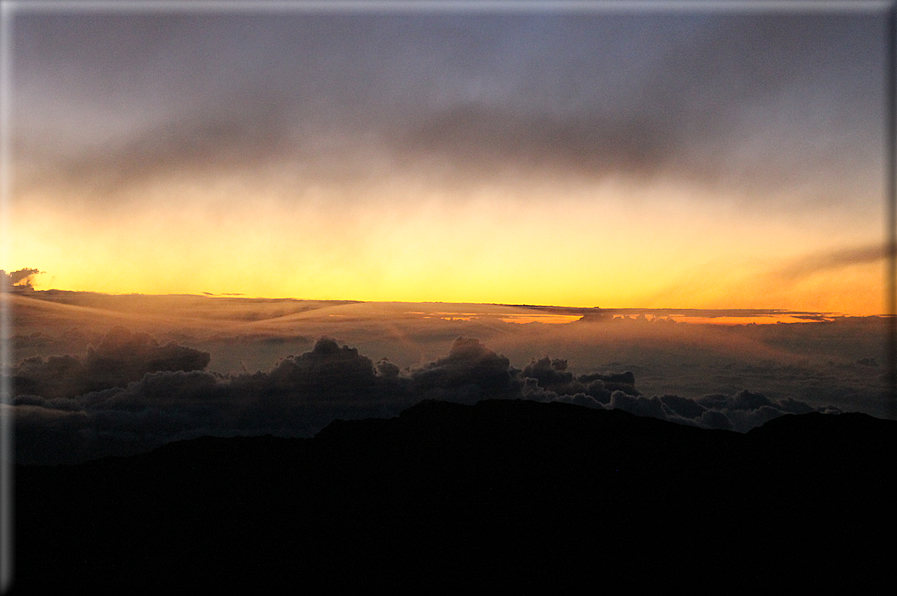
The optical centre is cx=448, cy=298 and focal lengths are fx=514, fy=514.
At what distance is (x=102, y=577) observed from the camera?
63.6 metres

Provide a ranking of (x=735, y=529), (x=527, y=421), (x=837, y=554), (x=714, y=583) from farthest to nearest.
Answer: (x=527, y=421)
(x=735, y=529)
(x=837, y=554)
(x=714, y=583)

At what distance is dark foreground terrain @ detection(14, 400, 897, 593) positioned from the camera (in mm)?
62719

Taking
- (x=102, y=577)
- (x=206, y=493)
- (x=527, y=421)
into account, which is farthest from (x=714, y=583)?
(x=206, y=493)

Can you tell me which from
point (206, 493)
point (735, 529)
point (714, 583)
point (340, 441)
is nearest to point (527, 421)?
point (340, 441)

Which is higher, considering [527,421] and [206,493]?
[527,421]

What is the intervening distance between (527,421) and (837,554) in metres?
61.8

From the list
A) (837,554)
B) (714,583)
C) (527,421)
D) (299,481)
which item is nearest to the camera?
(714,583)

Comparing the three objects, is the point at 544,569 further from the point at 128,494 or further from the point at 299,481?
the point at 128,494

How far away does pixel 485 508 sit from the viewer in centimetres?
8100

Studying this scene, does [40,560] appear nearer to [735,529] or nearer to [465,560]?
[465,560]

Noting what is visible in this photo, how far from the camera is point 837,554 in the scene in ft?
203

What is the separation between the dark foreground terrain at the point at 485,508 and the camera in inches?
2469

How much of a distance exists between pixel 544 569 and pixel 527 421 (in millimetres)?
53359

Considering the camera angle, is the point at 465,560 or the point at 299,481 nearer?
the point at 465,560
